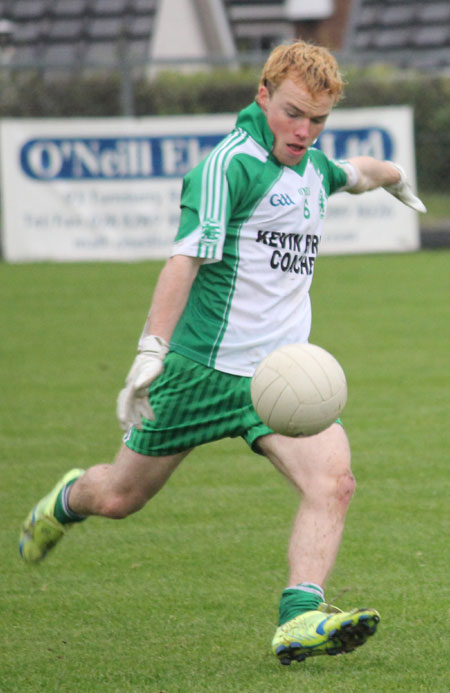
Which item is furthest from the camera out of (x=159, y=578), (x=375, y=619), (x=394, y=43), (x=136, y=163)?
(x=394, y=43)

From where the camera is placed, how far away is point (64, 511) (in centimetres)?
544

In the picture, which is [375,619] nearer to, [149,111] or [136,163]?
[136,163]

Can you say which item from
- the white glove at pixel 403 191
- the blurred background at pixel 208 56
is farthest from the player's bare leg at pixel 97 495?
the blurred background at pixel 208 56

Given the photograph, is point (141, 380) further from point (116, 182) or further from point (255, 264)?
point (116, 182)

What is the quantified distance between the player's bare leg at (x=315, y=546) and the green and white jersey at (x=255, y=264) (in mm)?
399

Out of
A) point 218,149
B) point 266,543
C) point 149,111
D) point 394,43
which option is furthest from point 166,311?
point 394,43

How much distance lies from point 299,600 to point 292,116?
1750mm

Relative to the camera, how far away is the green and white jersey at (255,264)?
4.72 metres

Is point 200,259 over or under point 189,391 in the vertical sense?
over

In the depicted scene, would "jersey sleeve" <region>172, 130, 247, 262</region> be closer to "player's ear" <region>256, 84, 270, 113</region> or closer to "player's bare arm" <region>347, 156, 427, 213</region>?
"player's ear" <region>256, 84, 270, 113</region>

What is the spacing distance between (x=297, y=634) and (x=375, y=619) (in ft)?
0.95

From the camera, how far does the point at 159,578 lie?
5.55 m

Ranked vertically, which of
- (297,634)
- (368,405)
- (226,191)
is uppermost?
(226,191)

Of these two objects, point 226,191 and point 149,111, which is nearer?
point 226,191
